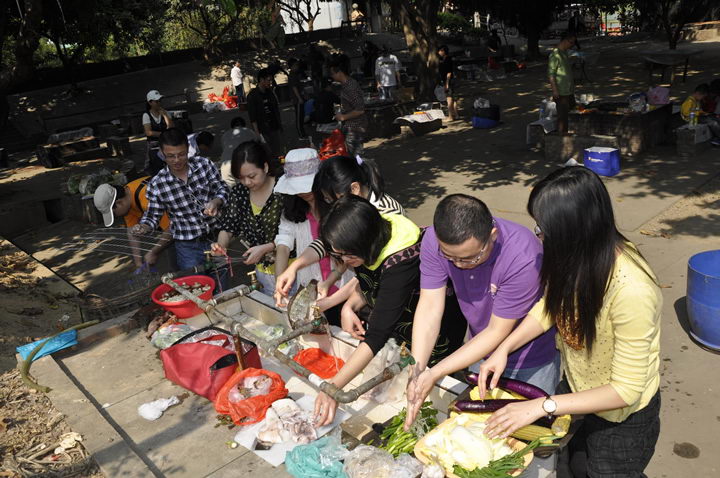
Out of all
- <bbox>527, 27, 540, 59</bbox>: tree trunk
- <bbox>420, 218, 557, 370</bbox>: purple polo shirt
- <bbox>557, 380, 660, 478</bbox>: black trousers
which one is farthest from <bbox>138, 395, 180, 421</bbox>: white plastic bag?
<bbox>527, 27, 540, 59</bbox>: tree trunk

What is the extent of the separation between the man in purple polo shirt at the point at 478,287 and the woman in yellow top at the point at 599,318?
274 mm

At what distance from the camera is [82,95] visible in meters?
22.5

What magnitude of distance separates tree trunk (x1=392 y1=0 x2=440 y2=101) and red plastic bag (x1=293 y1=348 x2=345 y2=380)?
12000 mm

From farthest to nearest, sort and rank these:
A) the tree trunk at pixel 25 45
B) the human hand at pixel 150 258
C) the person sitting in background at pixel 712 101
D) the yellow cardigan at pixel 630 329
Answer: the tree trunk at pixel 25 45 → the person sitting in background at pixel 712 101 → the human hand at pixel 150 258 → the yellow cardigan at pixel 630 329

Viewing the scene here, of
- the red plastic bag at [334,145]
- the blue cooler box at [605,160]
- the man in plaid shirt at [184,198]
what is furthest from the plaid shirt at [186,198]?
the blue cooler box at [605,160]

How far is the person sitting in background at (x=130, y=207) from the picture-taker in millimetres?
4562

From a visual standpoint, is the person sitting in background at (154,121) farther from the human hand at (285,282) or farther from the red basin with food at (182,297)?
the human hand at (285,282)

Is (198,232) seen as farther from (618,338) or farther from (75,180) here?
(75,180)

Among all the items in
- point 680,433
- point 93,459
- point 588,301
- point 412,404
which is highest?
point 588,301

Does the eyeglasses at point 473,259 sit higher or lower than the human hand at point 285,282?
higher

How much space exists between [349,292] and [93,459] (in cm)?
150

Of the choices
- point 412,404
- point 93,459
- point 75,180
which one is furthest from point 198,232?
point 75,180

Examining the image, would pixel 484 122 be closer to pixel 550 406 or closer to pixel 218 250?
pixel 218 250

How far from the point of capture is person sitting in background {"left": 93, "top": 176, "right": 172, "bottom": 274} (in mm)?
4562
